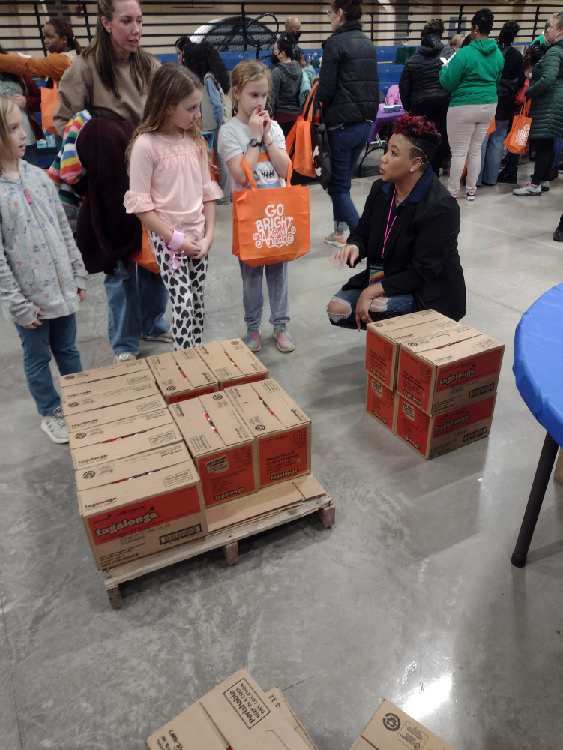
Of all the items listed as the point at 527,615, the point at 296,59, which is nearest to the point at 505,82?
the point at 296,59

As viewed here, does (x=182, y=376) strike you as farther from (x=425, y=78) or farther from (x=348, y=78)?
(x=425, y=78)

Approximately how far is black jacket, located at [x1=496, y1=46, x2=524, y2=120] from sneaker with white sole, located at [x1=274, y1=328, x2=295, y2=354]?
496 cm

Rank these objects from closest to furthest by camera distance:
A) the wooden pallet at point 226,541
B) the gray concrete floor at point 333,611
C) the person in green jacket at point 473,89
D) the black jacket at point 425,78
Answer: the gray concrete floor at point 333,611 < the wooden pallet at point 226,541 < the person in green jacket at point 473,89 < the black jacket at point 425,78

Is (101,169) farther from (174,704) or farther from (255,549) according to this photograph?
(174,704)

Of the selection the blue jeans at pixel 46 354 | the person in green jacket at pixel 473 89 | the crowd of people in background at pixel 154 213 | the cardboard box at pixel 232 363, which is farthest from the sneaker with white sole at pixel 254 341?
the person in green jacket at pixel 473 89

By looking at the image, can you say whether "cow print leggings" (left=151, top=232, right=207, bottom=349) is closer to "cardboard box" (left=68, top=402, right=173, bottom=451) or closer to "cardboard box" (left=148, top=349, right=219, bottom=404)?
"cardboard box" (left=148, top=349, right=219, bottom=404)

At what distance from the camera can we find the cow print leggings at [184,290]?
2396mm

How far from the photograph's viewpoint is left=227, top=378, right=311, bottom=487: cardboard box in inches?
74.5

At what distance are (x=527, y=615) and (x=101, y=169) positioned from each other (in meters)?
2.40

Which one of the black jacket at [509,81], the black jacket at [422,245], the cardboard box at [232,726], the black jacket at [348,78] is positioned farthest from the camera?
the black jacket at [509,81]

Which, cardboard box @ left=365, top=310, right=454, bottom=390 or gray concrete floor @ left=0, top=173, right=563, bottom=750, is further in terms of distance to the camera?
cardboard box @ left=365, top=310, right=454, bottom=390

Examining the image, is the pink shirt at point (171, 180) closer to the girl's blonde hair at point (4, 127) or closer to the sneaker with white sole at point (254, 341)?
the girl's blonde hair at point (4, 127)

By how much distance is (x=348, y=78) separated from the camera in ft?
13.6

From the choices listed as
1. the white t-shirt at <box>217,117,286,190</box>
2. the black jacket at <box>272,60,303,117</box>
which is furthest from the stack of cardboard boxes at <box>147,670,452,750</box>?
the black jacket at <box>272,60,303,117</box>
